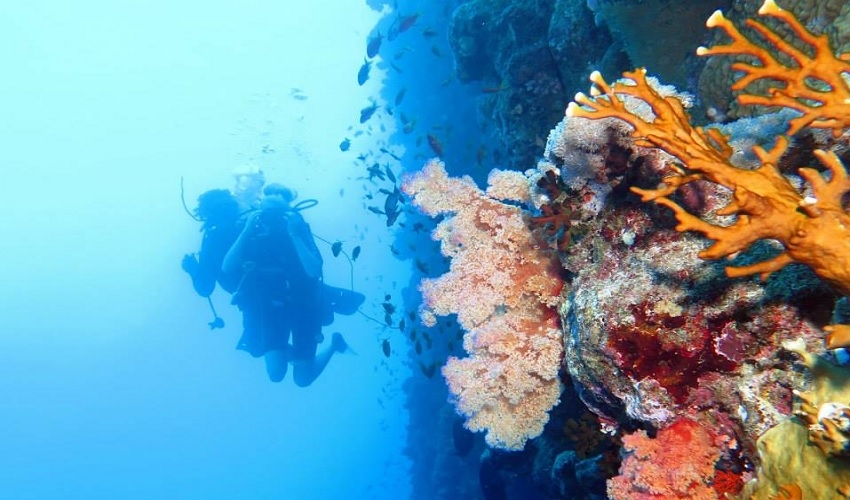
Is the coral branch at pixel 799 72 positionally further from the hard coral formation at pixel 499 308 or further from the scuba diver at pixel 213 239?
the scuba diver at pixel 213 239

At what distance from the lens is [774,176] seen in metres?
1.60

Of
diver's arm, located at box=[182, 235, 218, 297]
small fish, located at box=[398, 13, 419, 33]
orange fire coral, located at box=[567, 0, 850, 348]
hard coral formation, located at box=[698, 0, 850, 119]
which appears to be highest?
small fish, located at box=[398, 13, 419, 33]

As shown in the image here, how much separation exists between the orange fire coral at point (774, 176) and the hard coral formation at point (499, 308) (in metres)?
1.91

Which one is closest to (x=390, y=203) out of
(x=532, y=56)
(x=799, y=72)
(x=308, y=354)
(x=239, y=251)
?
(x=532, y=56)

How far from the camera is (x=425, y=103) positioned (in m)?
20.3

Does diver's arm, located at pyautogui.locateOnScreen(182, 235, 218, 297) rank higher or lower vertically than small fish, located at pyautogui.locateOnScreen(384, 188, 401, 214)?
higher

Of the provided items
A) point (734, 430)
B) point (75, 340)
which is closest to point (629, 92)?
point (734, 430)

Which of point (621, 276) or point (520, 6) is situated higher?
point (520, 6)

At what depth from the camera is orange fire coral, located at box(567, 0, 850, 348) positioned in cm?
144

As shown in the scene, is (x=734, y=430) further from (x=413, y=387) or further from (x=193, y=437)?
(x=193, y=437)

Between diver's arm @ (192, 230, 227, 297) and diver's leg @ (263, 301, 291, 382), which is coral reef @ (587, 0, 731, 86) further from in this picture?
diver's arm @ (192, 230, 227, 297)

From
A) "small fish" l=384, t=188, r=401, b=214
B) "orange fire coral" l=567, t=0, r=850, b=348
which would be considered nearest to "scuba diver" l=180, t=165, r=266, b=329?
"small fish" l=384, t=188, r=401, b=214

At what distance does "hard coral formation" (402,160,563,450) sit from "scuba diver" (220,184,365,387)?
9.09 metres

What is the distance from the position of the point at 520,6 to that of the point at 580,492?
956 cm
